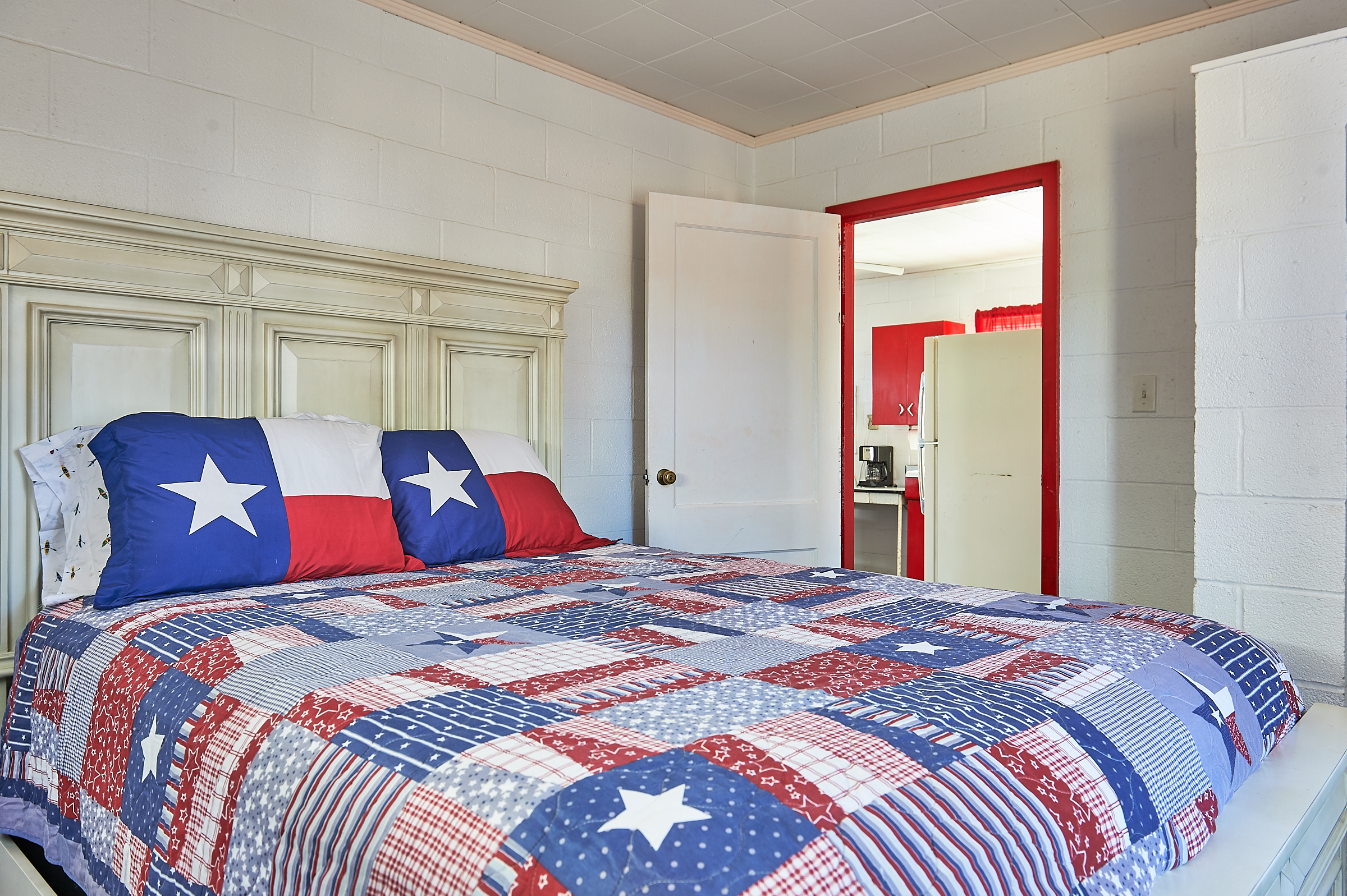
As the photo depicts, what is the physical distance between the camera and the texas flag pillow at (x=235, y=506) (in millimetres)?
1692

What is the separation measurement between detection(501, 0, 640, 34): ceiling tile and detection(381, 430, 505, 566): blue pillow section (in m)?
1.36

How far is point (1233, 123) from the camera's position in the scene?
2152mm

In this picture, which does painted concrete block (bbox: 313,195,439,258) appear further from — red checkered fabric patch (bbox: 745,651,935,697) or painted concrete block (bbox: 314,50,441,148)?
red checkered fabric patch (bbox: 745,651,935,697)

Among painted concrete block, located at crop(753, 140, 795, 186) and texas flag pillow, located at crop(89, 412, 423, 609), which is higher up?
painted concrete block, located at crop(753, 140, 795, 186)

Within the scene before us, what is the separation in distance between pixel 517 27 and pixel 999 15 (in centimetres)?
151

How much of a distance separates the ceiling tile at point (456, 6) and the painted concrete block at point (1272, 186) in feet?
6.75

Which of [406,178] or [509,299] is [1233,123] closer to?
[509,299]

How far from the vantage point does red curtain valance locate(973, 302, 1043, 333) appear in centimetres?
570

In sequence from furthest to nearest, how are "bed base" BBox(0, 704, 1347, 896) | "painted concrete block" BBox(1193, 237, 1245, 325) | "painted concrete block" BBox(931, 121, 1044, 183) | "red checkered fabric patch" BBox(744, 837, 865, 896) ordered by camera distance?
1. "painted concrete block" BBox(931, 121, 1044, 183)
2. "painted concrete block" BBox(1193, 237, 1245, 325)
3. "bed base" BBox(0, 704, 1347, 896)
4. "red checkered fabric patch" BBox(744, 837, 865, 896)

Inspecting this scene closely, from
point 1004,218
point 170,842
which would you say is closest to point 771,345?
point 1004,218

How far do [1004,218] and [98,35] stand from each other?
160 inches

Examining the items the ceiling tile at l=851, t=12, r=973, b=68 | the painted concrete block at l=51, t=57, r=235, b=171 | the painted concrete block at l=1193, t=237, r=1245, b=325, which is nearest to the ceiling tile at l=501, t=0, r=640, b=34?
the ceiling tile at l=851, t=12, r=973, b=68

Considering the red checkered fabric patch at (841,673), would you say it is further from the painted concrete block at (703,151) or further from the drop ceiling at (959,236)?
the drop ceiling at (959,236)

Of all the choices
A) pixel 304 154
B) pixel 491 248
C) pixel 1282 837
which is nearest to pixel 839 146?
pixel 491 248
